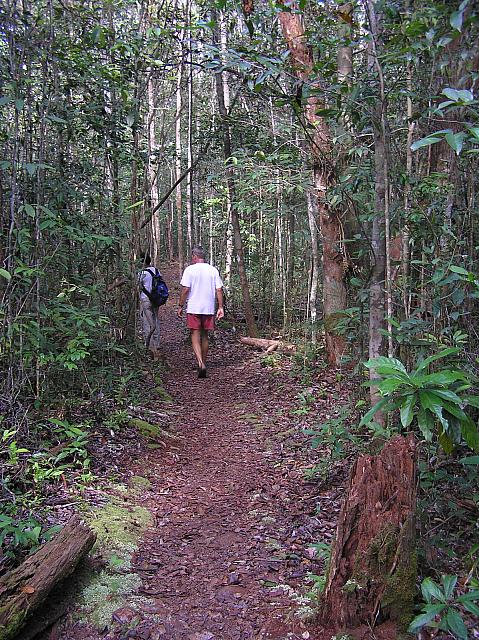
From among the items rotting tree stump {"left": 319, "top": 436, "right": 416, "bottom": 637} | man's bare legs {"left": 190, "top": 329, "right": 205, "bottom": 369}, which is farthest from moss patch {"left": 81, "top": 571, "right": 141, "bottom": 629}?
man's bare legs {"left": 190, "top": 329, "right": 205, "bottom": 369}

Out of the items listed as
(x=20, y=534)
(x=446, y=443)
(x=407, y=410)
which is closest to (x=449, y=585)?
(x=446, y=443)

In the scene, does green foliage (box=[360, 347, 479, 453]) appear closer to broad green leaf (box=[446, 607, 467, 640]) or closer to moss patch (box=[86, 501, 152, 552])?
broad green leaf (box=[446, 607, 467, 640])

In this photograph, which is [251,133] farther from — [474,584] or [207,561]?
[474,584]

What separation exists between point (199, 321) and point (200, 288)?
0.55 metres

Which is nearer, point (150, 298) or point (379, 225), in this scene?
point (379, 225)

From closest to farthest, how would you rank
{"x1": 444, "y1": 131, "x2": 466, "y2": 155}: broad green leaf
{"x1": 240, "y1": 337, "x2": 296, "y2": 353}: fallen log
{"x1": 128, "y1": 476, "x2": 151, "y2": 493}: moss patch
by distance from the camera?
{"x1": 444, "y1": 131, "x2": 466, "y2": 155}: broad green leaf → {"x1": 128, "y1": 476, "x2": 151, "y2": 493}: moss patch → {"x1": 240, "y1": 337, "x2": 296, "y2": 353}: fallen log

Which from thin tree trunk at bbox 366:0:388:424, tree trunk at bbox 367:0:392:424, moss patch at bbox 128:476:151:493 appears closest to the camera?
tree trunk at bbox 367:0:392:424

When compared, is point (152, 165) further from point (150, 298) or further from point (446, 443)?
point (446, 443)

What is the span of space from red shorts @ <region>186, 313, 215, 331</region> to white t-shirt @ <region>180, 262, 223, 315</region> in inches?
3.2

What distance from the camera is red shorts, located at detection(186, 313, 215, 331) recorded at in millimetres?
8742

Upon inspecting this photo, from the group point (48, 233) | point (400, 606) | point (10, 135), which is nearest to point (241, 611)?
point (400, 606)

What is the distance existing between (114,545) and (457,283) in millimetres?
3045

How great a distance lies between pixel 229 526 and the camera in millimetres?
4008

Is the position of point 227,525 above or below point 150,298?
below
